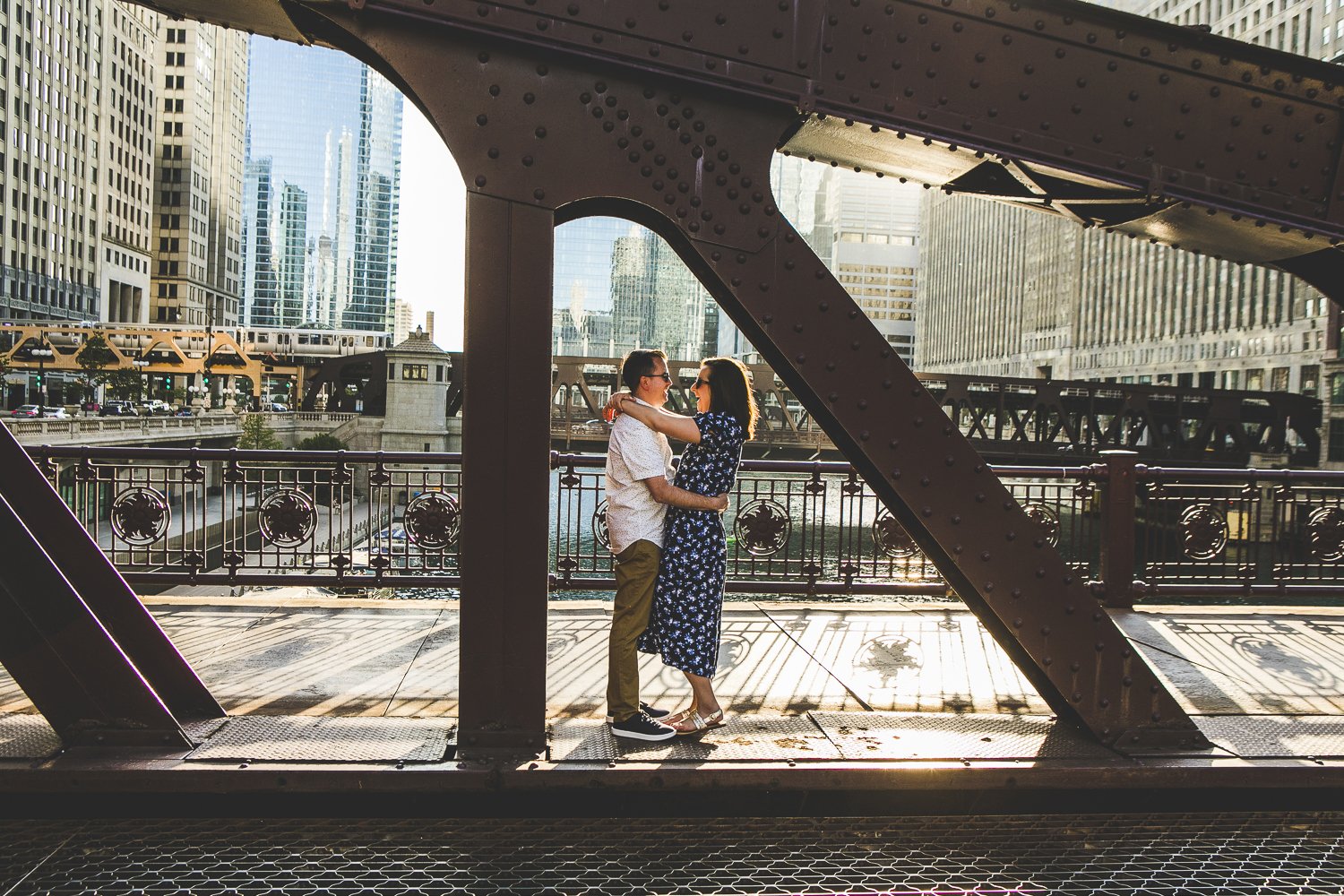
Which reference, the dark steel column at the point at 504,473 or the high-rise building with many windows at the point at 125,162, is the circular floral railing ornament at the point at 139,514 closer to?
the dark steel column at the point at 504,473

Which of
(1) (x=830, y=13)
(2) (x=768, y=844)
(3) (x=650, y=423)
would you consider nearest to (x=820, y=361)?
(3) (x=650, y=423)

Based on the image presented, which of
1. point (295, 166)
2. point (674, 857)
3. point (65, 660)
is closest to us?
point (674, 857)

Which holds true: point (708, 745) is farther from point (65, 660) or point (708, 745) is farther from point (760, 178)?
point (65, 660)

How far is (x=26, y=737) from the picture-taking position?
13.5ft

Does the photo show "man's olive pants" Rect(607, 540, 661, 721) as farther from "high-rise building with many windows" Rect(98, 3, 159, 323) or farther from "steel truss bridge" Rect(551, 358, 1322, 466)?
"high-rise building with many windows" Rect(98, 3, 159, 323)

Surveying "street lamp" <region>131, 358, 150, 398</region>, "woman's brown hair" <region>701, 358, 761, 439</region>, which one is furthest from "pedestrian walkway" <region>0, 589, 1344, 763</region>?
"street lamp" <region>131, 358, 150, 398</region>

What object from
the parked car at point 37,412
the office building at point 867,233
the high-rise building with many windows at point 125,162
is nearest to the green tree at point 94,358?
the parked car at point 37,412

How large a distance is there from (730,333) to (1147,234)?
144m

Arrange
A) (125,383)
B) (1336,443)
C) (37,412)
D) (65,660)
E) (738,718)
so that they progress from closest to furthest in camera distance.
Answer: (65,660)
(738,718)
(1336,443)
(37,412)
(125,383)

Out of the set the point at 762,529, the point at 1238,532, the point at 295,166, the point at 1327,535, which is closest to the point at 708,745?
the point at 762,529

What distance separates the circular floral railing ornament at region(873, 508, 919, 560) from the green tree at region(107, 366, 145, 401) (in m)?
71.0

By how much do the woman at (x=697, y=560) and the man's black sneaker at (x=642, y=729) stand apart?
0.12m

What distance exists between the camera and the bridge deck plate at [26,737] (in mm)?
3887

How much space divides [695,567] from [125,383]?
247ft
